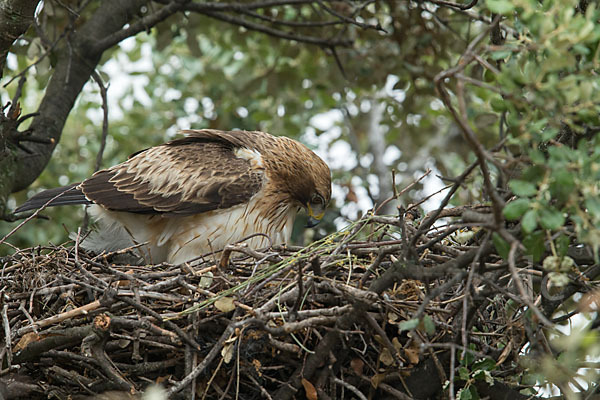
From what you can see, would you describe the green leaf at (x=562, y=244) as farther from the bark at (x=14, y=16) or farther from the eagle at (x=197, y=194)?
the bark at (x=14, y=16)

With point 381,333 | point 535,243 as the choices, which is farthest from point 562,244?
point 381,333

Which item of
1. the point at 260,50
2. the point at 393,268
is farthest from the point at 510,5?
the point at 260,50

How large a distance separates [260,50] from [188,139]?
10.4ft

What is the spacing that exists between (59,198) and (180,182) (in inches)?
34.2

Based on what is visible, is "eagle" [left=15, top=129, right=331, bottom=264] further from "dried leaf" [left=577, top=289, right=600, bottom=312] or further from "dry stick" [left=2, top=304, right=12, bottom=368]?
"dried leaf" [left=577, top=289, right=600, bottom=312]

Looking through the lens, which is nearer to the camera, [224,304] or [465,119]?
[465,119]

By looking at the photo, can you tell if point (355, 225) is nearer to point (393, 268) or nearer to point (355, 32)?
point (393, 268)

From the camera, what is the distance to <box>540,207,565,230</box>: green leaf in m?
2.26

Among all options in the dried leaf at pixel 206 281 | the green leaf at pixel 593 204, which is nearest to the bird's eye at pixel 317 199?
the dried leaf at pixel 206 281

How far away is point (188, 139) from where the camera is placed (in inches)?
221

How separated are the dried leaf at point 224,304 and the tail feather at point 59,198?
6.58 ft

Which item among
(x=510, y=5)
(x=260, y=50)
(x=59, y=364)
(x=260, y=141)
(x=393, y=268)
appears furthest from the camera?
(x=260, y=50)

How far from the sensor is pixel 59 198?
5.05m

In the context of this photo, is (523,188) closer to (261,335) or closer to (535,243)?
(535,243)
